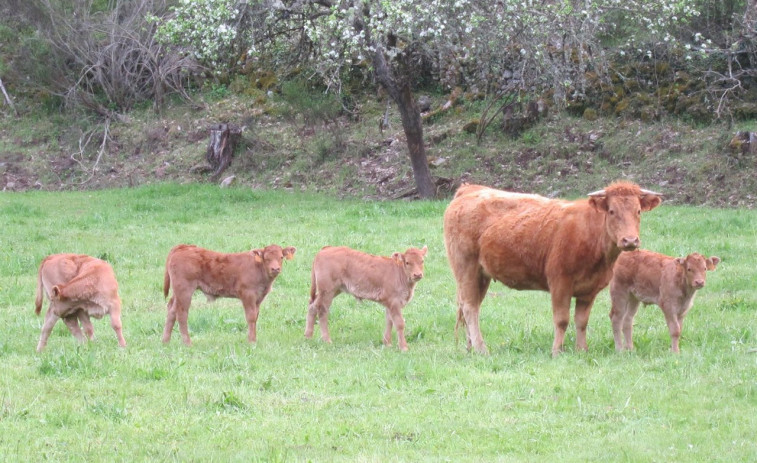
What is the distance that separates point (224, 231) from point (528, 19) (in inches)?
320

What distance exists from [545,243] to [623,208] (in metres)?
1.11

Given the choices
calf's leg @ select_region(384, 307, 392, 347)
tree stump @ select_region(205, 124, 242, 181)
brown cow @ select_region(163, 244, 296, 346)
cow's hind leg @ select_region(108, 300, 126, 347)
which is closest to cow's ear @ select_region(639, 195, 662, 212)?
calf's leg @ select_region(384, 307, 392, 347)

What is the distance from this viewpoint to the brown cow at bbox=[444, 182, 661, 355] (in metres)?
10.5

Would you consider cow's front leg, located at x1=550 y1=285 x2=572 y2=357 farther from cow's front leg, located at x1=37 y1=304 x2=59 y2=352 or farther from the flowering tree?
the flowering tree

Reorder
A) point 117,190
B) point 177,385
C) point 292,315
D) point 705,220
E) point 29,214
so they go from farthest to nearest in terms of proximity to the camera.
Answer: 1. point 117,190
2. point 29,214
3. point 705,220
4. point 292,315
5. point 177,385

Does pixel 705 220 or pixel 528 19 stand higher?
A: pixel 528 19

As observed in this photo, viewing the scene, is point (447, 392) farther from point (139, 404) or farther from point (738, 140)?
point (738, 140)

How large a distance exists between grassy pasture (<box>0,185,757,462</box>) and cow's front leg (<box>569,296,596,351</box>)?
21cm

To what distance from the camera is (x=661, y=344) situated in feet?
37.4

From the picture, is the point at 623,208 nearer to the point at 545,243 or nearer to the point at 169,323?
the point at 545,243

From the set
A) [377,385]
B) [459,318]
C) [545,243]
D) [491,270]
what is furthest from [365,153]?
[377,385]

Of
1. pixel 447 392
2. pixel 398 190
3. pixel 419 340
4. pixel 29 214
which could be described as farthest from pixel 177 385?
pixel 398 190

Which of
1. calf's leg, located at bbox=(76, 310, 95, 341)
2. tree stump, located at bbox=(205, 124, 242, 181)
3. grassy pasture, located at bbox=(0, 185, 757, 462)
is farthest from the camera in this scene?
tree stump, located at bbox=(205, 124, 242, 181)

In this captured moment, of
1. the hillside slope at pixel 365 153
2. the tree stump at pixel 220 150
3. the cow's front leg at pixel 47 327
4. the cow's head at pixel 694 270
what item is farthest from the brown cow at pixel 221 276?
the tree stump at pixel 220 150
